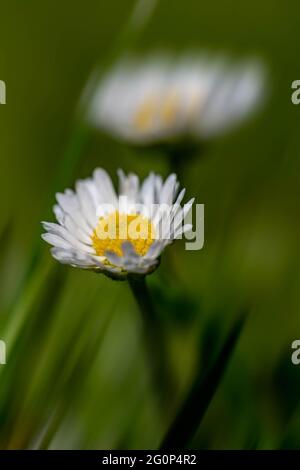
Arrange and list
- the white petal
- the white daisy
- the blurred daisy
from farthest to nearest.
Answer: the blurred daisy, the white petal, the white daisy

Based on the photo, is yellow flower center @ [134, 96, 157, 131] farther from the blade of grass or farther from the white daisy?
the blade of grass

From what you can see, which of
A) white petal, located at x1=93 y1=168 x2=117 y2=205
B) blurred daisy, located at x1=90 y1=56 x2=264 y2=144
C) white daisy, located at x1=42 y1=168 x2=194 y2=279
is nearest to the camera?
white daisy, located at x1=42 y1=168 x2=194 y2=279

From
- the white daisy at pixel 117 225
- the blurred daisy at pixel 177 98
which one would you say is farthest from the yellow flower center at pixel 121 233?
the blurred daisy at pixel 177 98

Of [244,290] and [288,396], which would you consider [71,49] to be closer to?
[244,290]

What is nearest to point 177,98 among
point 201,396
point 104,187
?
point 104,187

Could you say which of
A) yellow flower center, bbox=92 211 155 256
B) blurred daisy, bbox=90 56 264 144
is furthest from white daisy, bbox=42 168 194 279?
blurred daisy, bbox=90 56 264 144

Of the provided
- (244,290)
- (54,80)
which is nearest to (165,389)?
(244,290)
